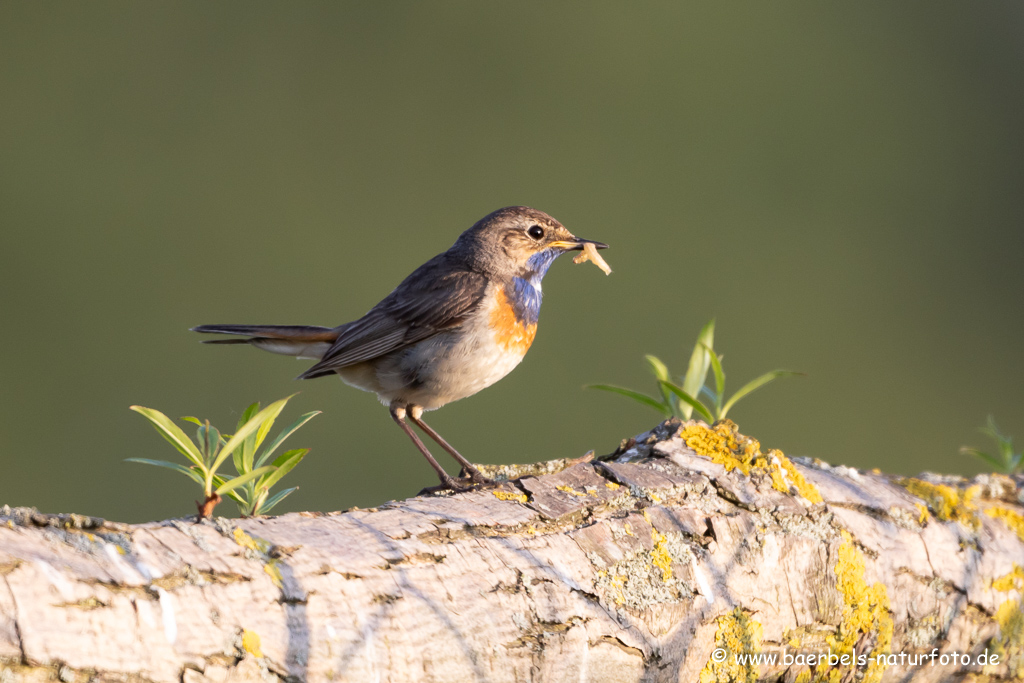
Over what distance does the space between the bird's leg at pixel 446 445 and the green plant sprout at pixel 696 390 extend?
2.11 feet

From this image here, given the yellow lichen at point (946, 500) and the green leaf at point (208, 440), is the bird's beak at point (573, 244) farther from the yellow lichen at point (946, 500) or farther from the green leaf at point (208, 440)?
the green leaf at point (208, 440)

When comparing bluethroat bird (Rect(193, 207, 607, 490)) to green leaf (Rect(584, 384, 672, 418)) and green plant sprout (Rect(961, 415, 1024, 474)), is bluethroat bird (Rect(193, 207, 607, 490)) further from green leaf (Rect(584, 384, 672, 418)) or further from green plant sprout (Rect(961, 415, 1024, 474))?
green plant sprout (Rect(961, 415, 1024, 474))

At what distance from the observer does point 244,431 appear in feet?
9.02

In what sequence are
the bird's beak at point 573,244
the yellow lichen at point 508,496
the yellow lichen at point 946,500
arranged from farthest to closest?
the bird's beak at point 573,244 < the yellow lichen at point 946,500 < the yellow lichen at point 508,496

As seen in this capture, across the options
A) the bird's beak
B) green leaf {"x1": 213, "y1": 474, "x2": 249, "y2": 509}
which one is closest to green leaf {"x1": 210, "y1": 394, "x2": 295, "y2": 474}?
green leaf {"x1": 213, "y1": 474, "x2": 249, "y2": 509}

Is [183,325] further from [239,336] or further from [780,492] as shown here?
[780,492]

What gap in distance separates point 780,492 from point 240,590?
1901 mm

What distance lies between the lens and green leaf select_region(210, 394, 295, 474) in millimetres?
2639

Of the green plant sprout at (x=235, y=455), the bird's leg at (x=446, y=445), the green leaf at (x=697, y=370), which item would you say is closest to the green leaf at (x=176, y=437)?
the green plant sprout at (x=235, y=455)

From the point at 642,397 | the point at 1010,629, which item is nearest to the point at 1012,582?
the point at 1010,629

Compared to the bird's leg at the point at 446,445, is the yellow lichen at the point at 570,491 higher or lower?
higher

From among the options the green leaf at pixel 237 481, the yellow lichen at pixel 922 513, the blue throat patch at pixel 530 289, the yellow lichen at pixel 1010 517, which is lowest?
the yellow lichen at pixel 1010 517

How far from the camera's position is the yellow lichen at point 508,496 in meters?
2.76

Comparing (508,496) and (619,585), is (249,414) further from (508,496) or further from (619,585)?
(619,585)
